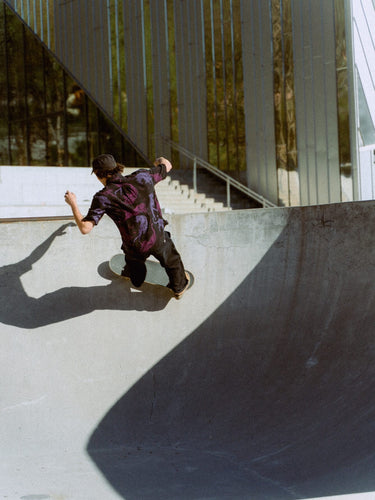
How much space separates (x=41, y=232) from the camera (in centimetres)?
550

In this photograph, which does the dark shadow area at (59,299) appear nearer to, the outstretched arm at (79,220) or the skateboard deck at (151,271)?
A: the skateboard deck at (151,271)

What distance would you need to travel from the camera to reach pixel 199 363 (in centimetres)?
511

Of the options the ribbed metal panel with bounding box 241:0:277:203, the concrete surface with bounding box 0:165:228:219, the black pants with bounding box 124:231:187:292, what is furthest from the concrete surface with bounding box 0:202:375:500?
the ribbed metal panel with bounding box 241:0:277:203

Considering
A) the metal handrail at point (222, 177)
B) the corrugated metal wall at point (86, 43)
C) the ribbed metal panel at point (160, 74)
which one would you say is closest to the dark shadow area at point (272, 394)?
the metal handrail at point (222, 177)

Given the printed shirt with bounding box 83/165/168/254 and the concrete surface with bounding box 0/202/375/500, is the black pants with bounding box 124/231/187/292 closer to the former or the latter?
the printed shirt with bounding box 83/165/168/254

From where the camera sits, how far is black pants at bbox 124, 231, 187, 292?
4531mm

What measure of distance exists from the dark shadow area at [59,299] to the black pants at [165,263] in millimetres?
A: 436

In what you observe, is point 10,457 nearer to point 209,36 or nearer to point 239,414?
point 239,414

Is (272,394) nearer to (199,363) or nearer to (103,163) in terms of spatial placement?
(199,363)

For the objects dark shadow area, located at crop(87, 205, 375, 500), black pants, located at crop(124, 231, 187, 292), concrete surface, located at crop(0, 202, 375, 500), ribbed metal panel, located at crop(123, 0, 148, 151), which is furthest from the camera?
ribbed metal panel, located at crop(123, 0, 148, 151)

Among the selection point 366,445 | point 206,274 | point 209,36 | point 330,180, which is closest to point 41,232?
point 206,274

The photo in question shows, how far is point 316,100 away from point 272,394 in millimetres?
10050

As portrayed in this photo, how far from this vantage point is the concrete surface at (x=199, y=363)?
3.78m

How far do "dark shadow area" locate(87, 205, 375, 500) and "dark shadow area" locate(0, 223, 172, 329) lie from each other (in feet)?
1.81
